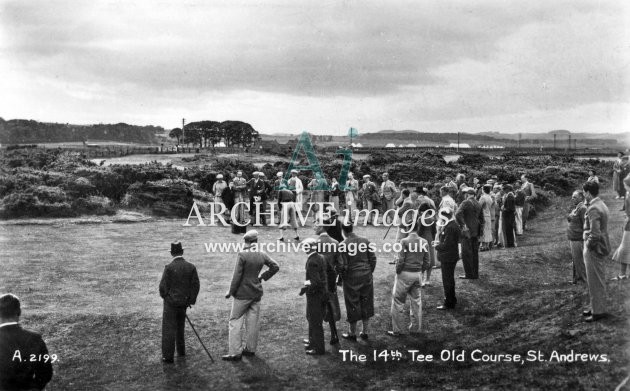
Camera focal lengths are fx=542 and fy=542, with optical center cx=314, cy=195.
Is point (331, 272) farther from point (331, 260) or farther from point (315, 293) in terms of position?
point (315, 293)

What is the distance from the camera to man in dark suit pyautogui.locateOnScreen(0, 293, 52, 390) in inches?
201

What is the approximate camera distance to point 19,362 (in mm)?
5078

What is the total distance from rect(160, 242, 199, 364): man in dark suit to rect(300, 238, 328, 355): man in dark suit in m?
1.63

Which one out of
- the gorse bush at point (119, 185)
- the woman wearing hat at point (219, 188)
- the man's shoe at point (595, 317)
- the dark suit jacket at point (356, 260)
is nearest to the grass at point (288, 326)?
the man's shoe at point (595, 317)

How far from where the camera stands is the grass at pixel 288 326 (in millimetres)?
6801

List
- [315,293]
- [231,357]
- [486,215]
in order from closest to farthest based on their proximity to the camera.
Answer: [231,357]
[315,293]
[486,215]

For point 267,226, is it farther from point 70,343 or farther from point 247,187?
point 70,343

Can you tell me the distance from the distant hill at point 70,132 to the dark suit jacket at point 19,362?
62.6 m

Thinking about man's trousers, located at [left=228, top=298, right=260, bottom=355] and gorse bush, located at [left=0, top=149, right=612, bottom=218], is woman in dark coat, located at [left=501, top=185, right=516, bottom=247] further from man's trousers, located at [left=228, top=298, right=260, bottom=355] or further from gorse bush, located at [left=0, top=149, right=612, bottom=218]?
man's trousers, located at [left=228, top=298, right=260, bottom=355]

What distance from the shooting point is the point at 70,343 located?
27.0ft

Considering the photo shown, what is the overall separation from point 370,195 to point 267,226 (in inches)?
152

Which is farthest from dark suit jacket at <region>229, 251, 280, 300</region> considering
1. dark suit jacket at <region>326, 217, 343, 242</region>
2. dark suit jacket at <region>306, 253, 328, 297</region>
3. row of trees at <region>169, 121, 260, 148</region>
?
row of trees at <region>169, 121, 260, 148</region>

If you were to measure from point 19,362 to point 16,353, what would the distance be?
95 mm

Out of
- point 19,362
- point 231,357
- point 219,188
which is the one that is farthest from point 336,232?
point 219,188
